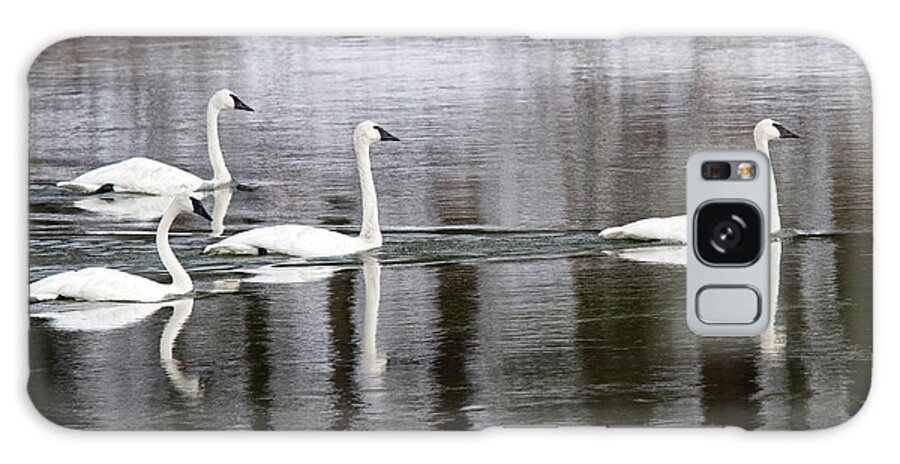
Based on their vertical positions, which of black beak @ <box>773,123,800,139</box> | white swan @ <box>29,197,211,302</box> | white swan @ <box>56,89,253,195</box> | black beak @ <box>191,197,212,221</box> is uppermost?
black beak @ <box>773,123,800,139</box>

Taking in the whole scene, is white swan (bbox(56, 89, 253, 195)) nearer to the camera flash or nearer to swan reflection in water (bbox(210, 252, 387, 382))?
swan reflection in water (bbox(210, 252, 387, 382))

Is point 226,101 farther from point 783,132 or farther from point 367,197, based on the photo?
point 783,132

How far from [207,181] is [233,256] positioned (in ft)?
0.39

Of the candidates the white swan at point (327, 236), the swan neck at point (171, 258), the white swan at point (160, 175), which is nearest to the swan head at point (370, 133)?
the white swan at point (327, 236)

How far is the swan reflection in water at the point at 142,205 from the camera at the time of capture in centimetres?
393

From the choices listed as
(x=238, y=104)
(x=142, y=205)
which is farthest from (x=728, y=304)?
(x=142, y=205)

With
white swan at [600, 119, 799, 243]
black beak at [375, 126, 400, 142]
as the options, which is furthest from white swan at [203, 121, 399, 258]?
white swan at [600, 119, 799, 243]

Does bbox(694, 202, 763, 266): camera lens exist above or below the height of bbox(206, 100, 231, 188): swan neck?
below

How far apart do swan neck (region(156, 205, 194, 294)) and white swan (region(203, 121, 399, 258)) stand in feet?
0.27

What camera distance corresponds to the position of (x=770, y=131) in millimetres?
3918

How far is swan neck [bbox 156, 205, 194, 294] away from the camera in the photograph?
3.94m

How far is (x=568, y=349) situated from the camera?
394cm

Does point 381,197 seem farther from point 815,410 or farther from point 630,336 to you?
point 815,410

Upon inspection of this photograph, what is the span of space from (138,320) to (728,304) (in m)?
0.89
